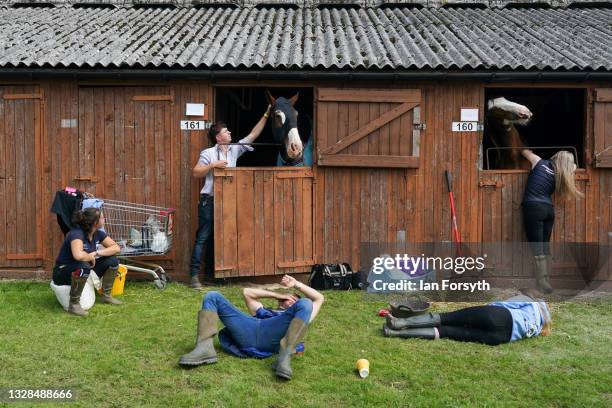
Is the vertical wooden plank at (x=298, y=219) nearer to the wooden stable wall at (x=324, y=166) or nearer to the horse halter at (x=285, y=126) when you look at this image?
the wooden stable wall at (x=324, y=166)

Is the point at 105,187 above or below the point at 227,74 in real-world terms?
below

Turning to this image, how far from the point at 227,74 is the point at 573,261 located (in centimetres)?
563

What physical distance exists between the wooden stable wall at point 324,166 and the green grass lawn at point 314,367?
2.19 m

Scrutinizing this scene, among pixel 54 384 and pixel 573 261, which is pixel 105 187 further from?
pixel 573 261

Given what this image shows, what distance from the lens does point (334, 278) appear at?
8.83 metres

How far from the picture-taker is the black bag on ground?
28.9 feet

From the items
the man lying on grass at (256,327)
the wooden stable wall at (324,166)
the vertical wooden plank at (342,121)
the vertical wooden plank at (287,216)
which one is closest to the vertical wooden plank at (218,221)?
the wooden stable wall at (324,166)

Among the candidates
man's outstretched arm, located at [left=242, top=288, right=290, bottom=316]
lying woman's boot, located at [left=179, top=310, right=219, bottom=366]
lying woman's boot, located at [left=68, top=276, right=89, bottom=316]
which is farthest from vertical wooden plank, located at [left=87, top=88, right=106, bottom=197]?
lying woman's boot, located at [left=179, top=310, right=219, bottom=366]

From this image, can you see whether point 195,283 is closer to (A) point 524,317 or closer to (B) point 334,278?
(B) point 334,278

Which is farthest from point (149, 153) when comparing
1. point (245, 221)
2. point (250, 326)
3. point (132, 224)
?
point (250, 326)

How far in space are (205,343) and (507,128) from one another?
6.11m

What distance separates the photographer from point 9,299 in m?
7.88

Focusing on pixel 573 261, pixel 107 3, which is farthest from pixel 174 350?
pixel 107 3

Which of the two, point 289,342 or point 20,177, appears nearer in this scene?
point 289,342
